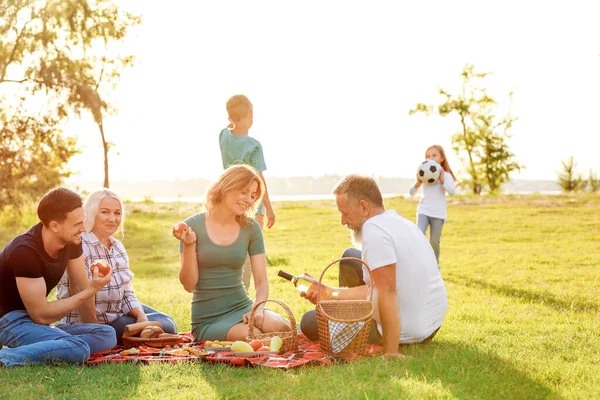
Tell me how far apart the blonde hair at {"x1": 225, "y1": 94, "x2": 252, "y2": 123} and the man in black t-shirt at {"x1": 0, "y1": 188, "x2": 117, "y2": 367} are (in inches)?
107

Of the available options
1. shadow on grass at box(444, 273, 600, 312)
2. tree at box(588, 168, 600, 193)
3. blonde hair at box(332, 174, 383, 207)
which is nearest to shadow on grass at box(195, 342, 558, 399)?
blonde hair at box(332, 174, 383, 207)

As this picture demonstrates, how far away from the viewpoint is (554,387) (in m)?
4.53

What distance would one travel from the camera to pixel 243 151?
25.0 ft

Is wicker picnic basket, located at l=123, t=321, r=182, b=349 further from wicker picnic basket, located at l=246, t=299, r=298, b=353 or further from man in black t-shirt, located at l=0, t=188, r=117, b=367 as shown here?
wicker picnic basket, located at l=246, t=299, r=298, b=353

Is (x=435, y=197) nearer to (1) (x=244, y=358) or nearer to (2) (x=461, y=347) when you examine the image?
(2) (x=461, y=347)

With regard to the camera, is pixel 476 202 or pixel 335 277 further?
pixel 476 202

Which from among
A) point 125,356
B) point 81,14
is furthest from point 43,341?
point 81,14

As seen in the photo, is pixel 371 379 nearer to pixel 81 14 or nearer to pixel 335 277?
pixel 335 277

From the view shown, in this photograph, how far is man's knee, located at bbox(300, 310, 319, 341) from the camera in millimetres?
6164

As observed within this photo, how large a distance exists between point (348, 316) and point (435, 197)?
550 cm

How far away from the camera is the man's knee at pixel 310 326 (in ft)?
20.2

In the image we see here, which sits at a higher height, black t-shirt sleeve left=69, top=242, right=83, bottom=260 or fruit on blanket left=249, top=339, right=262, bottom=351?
black t-shirt sleeve left=69, top=242, right=83, bottom=260

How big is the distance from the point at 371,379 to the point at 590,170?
39.3m

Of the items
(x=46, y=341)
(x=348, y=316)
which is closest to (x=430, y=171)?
(x=348, y=316)
